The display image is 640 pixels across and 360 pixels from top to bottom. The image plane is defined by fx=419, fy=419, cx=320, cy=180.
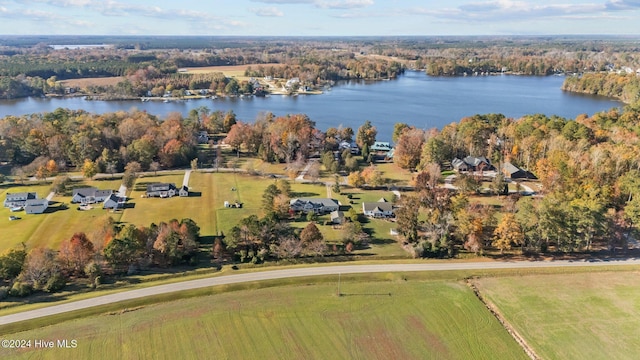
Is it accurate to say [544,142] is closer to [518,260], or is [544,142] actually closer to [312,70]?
[518,260]

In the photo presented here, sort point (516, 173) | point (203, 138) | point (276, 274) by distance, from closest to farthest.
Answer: point (276, 274) < point (516, 173) < point (203, 138)

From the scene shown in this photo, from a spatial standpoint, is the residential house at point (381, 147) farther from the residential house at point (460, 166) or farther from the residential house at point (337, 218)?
the residential house at point (337, 218)

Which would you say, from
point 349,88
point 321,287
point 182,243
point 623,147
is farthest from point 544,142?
point 349,88

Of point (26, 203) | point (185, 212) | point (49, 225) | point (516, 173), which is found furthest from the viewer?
point (516, 173)

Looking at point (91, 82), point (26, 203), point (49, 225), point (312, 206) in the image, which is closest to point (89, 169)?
point (26, 203)

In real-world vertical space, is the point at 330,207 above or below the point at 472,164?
below

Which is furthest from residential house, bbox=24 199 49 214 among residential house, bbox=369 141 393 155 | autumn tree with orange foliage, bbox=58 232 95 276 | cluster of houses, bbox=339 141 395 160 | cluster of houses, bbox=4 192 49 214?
residential house, bbox=369 141 393 155

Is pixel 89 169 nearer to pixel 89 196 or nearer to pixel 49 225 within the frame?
pixel 89 196
